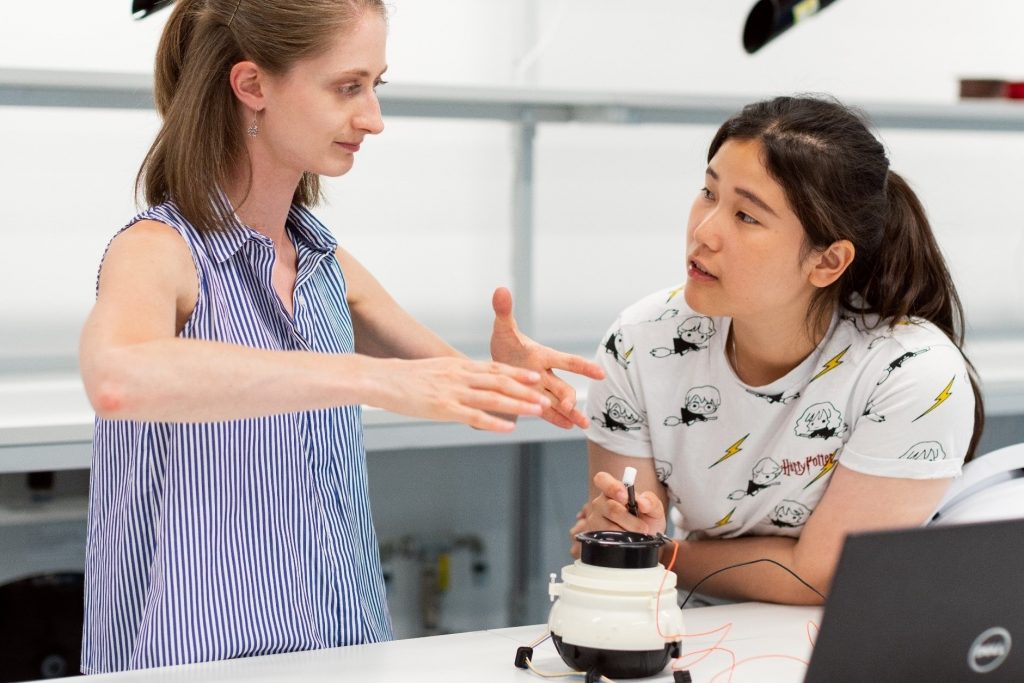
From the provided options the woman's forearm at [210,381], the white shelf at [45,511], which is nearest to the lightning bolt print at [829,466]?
the woman's forearm at [210,381]

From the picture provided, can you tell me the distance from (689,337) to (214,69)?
2.37ft

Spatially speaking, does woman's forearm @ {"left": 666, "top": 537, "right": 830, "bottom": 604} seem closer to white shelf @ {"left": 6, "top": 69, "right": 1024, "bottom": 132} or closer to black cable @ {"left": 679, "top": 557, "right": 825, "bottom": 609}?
black cable @ {"left": 679, "top": 557, "right": 825, "bottom": 609}

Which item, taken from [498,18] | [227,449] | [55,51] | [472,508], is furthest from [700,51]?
[227,449]

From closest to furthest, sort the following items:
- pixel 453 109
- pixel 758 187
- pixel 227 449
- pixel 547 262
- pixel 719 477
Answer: pixel 227 449 < pixel 758 187 < pixel 719 477 < pixel 453 109 < pixel 547 262

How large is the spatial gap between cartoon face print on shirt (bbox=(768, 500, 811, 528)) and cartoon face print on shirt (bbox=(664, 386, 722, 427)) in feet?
0.47

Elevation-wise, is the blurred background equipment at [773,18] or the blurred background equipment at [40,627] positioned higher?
the blurred background equipment at [773,18]

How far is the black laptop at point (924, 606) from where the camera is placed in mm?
1009

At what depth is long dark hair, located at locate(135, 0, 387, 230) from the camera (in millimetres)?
1360

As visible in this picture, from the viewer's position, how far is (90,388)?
1149 mm

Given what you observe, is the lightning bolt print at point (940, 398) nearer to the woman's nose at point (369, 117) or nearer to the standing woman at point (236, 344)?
the standing woman at point (236, 344)

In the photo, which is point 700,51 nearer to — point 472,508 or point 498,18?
point 498,18

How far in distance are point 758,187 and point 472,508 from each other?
64.0 inches

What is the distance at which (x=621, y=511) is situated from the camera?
5.00ft

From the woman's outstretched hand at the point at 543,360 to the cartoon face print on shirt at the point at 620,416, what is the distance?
0.57 feet
